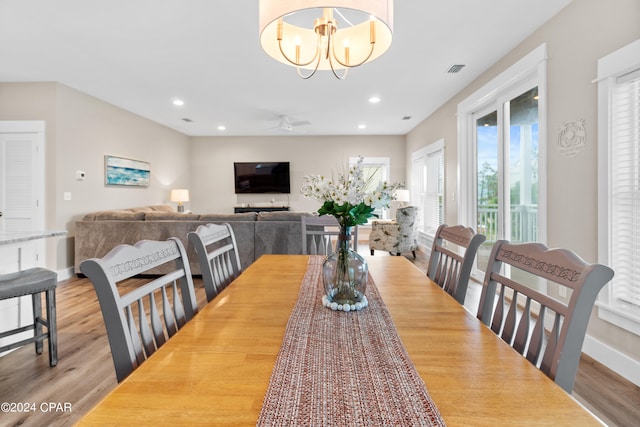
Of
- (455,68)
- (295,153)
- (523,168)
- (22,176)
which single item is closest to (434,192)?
(523,168)

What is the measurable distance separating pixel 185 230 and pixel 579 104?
13.8 feet

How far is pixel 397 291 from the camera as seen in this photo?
1347 millimetres

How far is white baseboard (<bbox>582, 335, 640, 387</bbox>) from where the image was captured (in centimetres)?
192

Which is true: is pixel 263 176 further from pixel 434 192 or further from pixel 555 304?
pixel 555 304

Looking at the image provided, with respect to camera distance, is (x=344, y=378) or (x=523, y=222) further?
(x=523, y=222)

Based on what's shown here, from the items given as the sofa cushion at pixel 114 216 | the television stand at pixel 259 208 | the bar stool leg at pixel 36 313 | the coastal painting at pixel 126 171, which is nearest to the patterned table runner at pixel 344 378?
the bar stool leg at pixel 36 313

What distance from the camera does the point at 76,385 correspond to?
190 cm

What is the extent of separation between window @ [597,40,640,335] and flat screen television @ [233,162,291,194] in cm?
610

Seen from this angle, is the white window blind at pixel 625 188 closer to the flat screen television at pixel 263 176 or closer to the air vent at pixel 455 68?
the air vent at pixel 455 68

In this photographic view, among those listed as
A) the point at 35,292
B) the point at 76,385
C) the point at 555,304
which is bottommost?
the point at 76,385

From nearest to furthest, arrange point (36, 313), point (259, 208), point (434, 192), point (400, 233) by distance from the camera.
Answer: point (36, 313), point (400, 233), point (434, 192), point (259, 208)

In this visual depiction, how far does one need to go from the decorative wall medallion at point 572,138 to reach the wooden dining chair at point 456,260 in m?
1.59

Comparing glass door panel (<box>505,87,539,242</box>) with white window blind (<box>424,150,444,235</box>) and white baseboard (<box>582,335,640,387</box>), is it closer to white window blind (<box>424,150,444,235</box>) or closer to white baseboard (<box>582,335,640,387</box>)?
white baseboard (<box>582,335,640,387</box>)

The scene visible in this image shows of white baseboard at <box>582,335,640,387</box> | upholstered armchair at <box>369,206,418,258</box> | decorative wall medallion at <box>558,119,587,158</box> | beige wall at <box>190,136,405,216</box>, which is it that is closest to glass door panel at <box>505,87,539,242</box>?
decorative wall medallion at <box>558,119,587,158</box>
